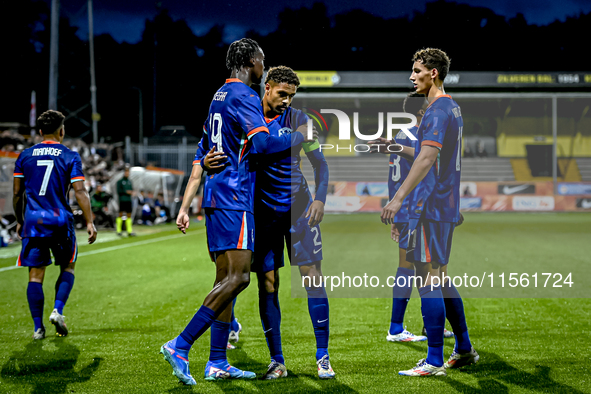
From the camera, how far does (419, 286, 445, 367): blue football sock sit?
370 centimetres

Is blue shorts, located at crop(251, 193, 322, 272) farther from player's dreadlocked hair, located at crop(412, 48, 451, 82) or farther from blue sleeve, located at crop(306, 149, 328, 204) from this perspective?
player's dreadlocked hair, located at crop(412, 48, 451, 82)

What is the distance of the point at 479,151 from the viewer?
3164 cm

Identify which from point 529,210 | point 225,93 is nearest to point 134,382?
point 225,93

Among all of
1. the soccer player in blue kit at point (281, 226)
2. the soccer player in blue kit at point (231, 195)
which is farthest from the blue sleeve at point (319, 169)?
the soccer player in blue kit at point (231, 195)

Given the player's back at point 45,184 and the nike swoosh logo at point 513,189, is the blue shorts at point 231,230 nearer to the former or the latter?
the player's back at point 45,184

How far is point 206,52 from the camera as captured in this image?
34000 millimetres

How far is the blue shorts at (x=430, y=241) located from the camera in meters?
3.72

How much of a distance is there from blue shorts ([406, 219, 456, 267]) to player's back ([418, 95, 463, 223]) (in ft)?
0.18

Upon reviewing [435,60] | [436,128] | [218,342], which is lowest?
[218,342]

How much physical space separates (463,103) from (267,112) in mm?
35620

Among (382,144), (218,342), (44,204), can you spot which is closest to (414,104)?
(382,144)

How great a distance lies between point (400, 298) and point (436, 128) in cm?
179

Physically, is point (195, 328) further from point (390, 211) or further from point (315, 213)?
point (390, 211)

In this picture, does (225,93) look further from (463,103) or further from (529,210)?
(463,103)
